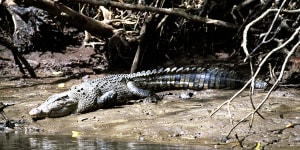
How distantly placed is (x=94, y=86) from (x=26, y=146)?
2.21m

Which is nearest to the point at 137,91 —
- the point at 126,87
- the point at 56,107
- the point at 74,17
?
the point at 126,87

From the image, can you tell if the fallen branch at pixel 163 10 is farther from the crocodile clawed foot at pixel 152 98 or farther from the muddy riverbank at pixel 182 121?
the crocodile clawed foot at pixel 152 98

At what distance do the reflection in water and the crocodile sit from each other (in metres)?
0.93

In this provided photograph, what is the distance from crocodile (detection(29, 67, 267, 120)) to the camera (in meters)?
6.46

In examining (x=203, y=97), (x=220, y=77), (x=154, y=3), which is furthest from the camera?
(x=154, y=3)

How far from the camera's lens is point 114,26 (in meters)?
9.20

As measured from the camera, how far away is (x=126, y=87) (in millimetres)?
7145

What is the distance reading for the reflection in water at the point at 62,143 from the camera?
4.55 meters

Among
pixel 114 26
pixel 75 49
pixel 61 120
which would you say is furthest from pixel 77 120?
pixel 75 49

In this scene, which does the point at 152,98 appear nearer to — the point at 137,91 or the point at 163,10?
the point at 137,91

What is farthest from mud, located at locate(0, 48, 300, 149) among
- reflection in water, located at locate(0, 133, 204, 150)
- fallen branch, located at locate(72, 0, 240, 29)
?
fallen branch, located at locate(72, 0, 240, 29)

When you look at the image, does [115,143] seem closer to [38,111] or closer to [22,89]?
[38,111]

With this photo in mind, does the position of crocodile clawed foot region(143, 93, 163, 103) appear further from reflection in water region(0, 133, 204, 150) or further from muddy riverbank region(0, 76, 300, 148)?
reflection in water region(0, 133, 204, 150)

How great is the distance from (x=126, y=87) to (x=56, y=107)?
3.77ft
